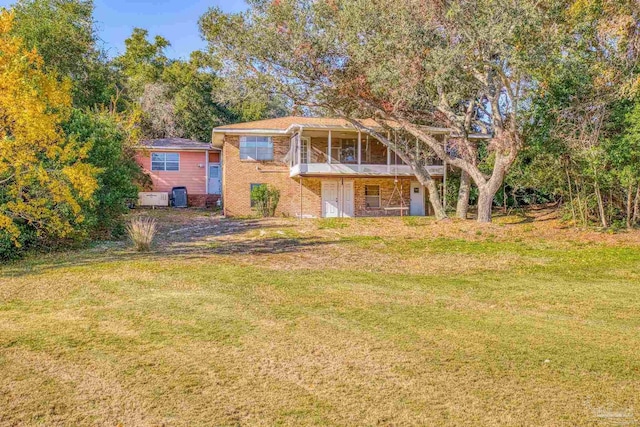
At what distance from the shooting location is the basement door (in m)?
24.4

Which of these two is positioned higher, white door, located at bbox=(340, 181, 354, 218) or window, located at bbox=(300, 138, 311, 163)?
window, located at bbox=(300, 138, 311, 163)

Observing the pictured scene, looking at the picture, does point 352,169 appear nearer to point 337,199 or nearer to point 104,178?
point 337,199

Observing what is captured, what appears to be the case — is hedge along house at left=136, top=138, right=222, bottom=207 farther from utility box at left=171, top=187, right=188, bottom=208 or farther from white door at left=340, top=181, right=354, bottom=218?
white door at left=340, top=181, right=354, bottom=218

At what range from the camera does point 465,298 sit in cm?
743

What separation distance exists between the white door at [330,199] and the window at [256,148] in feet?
9.99

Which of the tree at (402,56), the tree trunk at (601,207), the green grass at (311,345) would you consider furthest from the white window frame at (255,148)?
the green grass at (311,345)

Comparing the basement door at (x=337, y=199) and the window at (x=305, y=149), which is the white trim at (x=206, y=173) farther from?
the basement door at (x=337, y=199)

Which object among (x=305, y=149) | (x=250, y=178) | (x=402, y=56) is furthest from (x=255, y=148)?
(x=402, y=56)

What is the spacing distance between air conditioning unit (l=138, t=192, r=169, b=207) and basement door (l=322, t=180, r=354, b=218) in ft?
30.3

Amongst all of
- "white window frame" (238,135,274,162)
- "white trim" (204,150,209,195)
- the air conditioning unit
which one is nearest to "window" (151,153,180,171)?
"white trim" (204,150,209,195)

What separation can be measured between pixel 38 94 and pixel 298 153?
556 inches

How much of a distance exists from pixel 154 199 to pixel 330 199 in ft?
32.6

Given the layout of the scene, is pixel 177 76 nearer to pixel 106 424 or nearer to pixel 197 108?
pixel 197 108

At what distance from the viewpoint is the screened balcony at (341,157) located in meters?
22.8
